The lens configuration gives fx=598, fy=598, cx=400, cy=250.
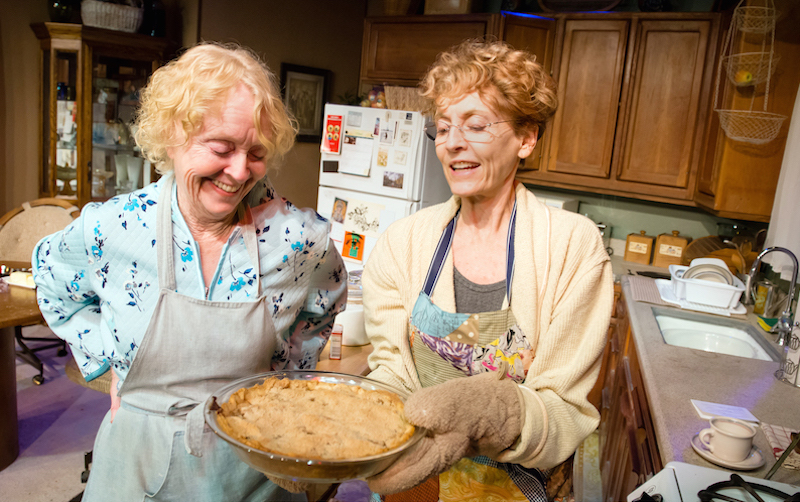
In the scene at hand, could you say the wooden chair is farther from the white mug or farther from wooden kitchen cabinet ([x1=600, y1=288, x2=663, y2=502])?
the white mug

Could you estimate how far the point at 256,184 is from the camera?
52.6 inches

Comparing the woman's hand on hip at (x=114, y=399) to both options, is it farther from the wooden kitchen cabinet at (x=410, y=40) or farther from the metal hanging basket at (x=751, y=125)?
the wooden kitchen cabinet at (x=410, y=40)

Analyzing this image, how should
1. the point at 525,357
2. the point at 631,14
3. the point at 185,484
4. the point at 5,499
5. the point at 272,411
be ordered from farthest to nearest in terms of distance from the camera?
the point at 631,14 < the point at 5,499 < the point at 185,484 < the point at 525,357 < the point at 272,411

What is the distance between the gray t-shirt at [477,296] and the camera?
1.17 m

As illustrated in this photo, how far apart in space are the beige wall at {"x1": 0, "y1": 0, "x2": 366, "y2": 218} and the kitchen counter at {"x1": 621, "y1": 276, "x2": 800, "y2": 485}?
3383 millimetres

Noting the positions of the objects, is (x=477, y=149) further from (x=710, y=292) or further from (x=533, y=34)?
(x=533, y=34)

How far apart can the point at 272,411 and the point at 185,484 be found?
393 millimetres

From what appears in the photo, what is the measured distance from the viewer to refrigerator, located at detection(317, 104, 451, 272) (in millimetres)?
3746

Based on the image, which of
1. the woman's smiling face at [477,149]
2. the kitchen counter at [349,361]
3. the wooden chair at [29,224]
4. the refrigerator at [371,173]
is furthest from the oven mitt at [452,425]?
the wooden chair at [29,224]

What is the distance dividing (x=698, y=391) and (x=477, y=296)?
3.13 feet

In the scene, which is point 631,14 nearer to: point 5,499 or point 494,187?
point 494,187

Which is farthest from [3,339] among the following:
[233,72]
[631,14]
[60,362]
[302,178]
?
[631,14]

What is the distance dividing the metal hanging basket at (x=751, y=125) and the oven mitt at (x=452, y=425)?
2385 millimetres

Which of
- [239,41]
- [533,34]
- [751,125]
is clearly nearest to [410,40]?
[533,34]
